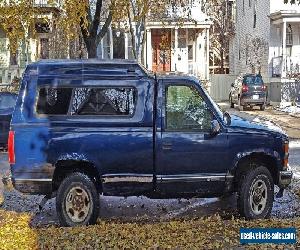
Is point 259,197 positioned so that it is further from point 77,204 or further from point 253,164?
point 77,204

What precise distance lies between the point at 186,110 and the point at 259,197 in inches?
66.4

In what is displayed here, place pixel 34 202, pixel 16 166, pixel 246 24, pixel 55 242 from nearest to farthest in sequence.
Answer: pixel 55 242
pixel 16 166
pixel 34 202
pixel 246 24

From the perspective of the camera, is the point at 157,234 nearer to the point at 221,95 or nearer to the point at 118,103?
the point at 118,103

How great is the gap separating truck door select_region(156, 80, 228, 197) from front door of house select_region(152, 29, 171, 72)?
82.9ft

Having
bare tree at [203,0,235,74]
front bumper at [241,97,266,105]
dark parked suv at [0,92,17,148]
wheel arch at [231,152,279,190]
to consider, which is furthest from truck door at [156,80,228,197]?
bare tree at [203,0,235,74]

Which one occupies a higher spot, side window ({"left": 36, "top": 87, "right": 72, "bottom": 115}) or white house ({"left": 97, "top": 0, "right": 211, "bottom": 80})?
white house ({"left": 97, "top": 0, "right": 211, "bottom": 80})

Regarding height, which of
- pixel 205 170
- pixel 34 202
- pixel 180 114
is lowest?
pixel 34 202

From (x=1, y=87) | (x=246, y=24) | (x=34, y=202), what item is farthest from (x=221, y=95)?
(x=34, y=202)

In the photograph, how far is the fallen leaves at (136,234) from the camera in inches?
239

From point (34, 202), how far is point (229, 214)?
3.43 m

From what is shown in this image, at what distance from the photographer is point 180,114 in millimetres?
7383

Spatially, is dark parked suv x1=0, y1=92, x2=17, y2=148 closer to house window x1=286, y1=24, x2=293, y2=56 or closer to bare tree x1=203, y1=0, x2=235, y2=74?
house window x1=286, y1=24, x2=293, y2=56

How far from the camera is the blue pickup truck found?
7.17 metres

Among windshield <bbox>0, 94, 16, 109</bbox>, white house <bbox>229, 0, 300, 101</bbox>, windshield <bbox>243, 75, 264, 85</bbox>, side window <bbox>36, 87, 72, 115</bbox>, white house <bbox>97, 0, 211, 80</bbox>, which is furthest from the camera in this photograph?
white house <bbox>97, 0, 211, 80</bbox>
